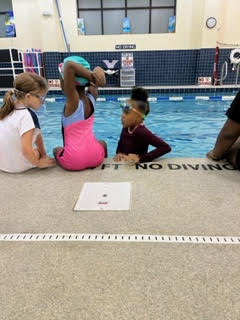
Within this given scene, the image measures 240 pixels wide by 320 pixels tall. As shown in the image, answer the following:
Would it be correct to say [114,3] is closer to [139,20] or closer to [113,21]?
[113,21]

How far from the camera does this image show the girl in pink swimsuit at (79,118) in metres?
1.90

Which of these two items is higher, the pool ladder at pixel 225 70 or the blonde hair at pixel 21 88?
the blonde hair at pixel 21 88

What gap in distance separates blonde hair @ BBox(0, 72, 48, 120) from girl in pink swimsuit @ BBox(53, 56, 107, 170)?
20cm

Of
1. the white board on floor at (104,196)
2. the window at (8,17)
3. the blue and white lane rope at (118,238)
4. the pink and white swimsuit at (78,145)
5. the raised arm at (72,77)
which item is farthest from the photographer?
the window at (8,17)

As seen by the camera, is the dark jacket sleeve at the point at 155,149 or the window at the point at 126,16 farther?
the window at the point at 126,16

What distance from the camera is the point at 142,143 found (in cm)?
248

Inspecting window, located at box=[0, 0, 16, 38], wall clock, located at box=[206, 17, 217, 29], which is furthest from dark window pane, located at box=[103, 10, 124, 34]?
window, located at box=[0, 0, 16, 38]

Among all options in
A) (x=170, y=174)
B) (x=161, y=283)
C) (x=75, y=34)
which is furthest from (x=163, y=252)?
(x=75, y=34)

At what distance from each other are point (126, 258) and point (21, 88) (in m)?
1.44

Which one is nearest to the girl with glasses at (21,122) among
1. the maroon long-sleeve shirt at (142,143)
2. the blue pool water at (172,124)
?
the maroon long-sleeve shirt at (142,143)

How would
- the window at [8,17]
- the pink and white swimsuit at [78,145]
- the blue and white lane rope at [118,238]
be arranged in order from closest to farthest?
the blue and white lane rope at [118,238] → the pink and white swimsuit at [78,145] → the window at [8,17]

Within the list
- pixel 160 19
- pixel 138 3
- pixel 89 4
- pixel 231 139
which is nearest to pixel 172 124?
pixel 231 139

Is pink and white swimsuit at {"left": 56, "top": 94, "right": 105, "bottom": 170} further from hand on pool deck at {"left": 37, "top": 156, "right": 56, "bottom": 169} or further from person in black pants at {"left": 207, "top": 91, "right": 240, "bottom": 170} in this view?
person in black pants at {"left": 207, "top": 91, "right": 240, "bottom": 170}

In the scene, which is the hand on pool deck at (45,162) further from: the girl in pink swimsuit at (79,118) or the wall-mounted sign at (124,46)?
the wall-mounted sign at (124,46)
